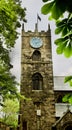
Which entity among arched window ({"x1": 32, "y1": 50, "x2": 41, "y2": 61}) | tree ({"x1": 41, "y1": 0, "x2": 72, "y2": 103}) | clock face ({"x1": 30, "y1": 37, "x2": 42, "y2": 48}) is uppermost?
clock face ({"x1": 30, "y1": 37, "x2": 42, "y2": 48})

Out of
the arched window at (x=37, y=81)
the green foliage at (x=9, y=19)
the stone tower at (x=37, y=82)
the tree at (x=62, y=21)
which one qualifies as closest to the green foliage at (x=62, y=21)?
the tree at (x=62, y=21)

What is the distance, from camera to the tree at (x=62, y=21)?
58.0 inches

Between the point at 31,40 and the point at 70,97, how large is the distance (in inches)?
1255

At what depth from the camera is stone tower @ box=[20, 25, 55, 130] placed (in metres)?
29.3

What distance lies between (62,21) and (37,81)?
2968 cm

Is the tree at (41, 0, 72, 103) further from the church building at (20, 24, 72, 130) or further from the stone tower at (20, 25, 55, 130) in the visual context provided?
the stone tower at (20, 25, 55, 130)

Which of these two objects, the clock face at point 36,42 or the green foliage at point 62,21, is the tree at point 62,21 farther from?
the clock face at point 36,42

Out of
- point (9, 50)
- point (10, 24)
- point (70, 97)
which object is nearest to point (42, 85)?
point (9, 50)

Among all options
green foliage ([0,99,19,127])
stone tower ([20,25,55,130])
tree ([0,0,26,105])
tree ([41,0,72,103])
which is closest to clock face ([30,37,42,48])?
stone tower ([20,25,55,130])

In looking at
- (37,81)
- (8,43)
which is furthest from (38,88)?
(8,43)

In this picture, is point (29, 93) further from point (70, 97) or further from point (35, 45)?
point (70, 97)

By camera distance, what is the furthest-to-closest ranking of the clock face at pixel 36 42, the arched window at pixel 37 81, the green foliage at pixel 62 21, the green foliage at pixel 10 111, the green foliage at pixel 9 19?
the green foliage at pixel 10 111 < the clock face at pixel 36 42 < the arched window at pixel 37 81 < the green foliage at pixel 9 19 < the green foliage at pixel 62 21

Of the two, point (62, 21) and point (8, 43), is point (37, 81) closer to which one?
point (8, 43)

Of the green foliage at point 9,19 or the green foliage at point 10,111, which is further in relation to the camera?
the green foliage at point 10,111
